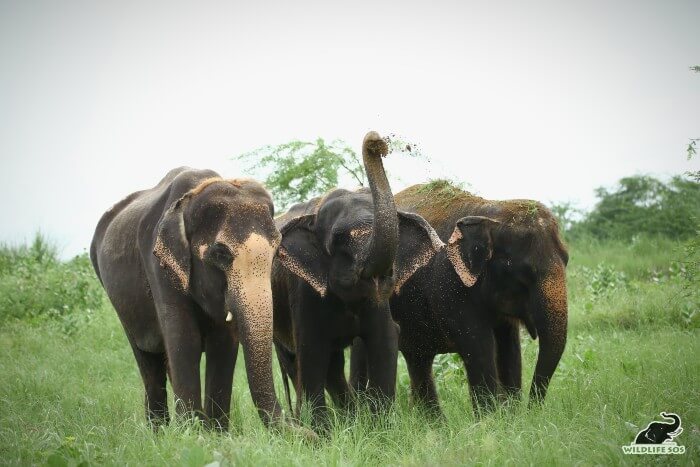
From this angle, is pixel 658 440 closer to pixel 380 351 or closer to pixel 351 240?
pixel 380 351

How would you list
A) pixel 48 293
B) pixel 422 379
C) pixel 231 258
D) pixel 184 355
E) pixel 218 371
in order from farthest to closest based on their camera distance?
pixel 48 293 → pixel 422 379 → pixel 218 371 → pixel 184 355 → pixel 231 258

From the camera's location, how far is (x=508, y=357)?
7.38m

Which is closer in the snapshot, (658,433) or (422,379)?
(658,433)

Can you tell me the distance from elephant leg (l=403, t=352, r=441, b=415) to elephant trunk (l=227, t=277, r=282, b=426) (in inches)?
93.9

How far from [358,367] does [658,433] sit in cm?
291

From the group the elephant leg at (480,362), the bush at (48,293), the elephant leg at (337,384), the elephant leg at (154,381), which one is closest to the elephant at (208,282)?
the elephant leg at (154,381)

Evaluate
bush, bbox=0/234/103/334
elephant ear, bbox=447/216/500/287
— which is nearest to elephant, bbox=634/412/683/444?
elephant ear, bbox=447/216/500/287

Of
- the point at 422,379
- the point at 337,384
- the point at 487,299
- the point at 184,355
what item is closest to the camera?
the point at 184,355

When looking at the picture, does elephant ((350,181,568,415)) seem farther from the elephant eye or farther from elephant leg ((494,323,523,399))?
the elephant eye

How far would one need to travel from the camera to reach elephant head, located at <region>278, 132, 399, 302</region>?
584 centimetres

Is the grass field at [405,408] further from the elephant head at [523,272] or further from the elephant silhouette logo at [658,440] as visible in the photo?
the elephant head at [523,272]

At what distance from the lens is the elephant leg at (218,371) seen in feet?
20.3

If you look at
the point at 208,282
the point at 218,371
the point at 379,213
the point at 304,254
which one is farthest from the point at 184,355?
the point at 379,213

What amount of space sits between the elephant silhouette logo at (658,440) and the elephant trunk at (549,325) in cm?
128
